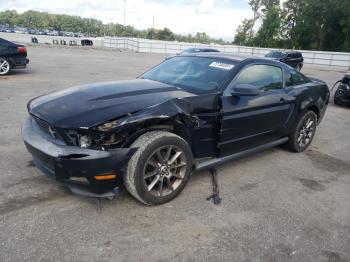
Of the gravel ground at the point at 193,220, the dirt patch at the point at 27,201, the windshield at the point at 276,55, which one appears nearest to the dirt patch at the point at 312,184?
the gravel ground at the point at 193,220

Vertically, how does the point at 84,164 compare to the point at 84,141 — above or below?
below

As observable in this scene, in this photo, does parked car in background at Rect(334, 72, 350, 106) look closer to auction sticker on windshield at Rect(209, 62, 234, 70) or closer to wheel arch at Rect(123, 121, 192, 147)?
auction sticker on windshield at Rect(209, 62, 234, 70)

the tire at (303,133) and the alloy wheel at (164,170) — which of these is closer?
the alloy wheel at (164,170)

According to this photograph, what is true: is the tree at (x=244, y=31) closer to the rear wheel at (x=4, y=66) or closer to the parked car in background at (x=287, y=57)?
the parked car in background at (x=287, y=57)

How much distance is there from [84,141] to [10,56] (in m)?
9.89

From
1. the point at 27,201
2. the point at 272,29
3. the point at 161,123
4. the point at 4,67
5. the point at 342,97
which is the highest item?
the point at 272,29

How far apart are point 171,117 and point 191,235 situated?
1162 millimetres

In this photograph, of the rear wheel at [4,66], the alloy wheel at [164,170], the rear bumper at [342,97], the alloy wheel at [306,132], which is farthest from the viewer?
the rear wheel at [4,66]

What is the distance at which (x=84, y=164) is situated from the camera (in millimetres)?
3070

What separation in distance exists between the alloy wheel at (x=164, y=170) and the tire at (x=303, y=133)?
251cm

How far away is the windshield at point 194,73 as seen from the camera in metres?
4.15

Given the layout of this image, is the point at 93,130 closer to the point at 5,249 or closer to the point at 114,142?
the point at 114,142

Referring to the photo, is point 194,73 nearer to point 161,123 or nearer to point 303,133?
point 161,123

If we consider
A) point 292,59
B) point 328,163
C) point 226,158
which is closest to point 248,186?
point 226,158
